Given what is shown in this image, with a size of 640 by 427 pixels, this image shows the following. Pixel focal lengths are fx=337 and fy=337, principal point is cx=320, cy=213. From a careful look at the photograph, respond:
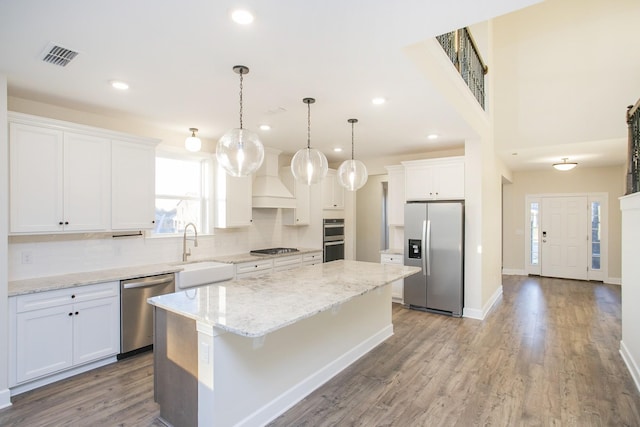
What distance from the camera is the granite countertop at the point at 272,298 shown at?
1958 mm

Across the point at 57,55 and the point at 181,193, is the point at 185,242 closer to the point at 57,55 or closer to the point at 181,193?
the point at 181,193

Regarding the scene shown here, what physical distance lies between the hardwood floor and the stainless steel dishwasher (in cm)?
15

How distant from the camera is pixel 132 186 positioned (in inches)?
147

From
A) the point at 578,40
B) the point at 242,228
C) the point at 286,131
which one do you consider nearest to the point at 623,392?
the point at 286,131

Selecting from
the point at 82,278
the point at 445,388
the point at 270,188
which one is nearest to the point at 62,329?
the point at 82,278

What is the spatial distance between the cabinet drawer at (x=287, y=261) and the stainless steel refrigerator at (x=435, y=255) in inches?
68.6

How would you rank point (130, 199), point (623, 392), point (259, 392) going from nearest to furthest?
1. point (259, 392)
2. point (623, 392)
3. point (130, 199)

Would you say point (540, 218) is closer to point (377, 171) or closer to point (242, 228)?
point (377, 171)

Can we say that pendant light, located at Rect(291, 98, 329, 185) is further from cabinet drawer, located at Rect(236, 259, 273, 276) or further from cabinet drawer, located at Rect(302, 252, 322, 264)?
cabinet drawer, located at Rect(302, 252, 322, 264)

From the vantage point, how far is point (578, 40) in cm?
549

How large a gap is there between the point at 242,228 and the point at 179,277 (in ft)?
5.53

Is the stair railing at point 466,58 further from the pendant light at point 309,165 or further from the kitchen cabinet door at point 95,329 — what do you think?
the kitchen cabinet door at point 95,329

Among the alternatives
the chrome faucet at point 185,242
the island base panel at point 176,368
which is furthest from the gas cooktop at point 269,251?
the island base panel at point 176,368

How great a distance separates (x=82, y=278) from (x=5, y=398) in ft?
3.42
